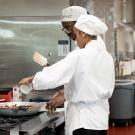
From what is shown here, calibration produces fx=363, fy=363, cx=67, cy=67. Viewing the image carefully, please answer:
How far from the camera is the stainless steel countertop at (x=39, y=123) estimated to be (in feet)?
6.95

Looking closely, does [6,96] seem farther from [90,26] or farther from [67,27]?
[90,26]

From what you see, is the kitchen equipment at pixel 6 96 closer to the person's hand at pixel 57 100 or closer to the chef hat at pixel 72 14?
the person's hand at pixel 57 100

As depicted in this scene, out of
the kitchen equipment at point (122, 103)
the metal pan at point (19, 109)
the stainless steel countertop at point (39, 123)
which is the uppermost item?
the metal pan at point (19, 109)

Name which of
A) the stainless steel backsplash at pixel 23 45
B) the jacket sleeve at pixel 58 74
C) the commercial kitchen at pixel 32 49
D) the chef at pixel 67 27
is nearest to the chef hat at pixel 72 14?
the chef at pixel 67 27

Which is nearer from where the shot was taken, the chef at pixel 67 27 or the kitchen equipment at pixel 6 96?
the chef at pixel 67 27

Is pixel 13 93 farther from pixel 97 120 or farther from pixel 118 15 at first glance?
pixel 118 15

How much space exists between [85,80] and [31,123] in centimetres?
47

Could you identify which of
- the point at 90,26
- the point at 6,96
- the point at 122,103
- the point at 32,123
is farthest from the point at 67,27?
the point at 122,103

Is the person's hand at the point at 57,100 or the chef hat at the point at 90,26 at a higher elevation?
Answer: the chef hat at the point at 90,26

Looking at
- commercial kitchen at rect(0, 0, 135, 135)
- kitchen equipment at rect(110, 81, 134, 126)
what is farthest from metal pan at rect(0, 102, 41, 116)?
kitchen equipment at rect(110, 81, 134, 126)

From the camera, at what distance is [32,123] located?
2.32m

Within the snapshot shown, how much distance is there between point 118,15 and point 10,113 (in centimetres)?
359

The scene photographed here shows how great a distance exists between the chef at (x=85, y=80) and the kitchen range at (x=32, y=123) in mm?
206

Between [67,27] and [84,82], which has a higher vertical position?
[67,27]
